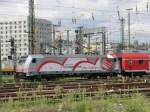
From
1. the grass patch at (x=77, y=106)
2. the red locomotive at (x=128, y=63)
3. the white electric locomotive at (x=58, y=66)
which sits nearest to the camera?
the grass patch at (x=77, y=106)

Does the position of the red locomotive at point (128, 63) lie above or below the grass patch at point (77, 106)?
below

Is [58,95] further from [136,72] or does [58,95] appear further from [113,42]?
[113,42]

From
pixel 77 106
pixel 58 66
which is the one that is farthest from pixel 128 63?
pixel 77 106

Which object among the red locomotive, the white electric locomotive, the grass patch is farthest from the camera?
Answer: the red locomotive

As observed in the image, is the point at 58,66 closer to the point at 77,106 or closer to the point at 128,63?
the point at 128,63

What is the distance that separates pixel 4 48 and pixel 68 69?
268 ft

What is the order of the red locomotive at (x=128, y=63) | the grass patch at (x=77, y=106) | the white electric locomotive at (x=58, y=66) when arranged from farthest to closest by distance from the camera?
1. the red locomotive at (x=128, y=63)
2. the white electric locomotive at (x=58, y=66)
3. the grass patch at (x=77, y=106)

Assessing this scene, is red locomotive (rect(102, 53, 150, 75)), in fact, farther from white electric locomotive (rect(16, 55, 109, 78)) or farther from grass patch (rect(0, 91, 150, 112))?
grass patch (rect(0, 91, 150, 112))

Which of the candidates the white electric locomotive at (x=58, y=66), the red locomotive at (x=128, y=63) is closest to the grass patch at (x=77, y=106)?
the white electric locomotive at (x=58, y=66)

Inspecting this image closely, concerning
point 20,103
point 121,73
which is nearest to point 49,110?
point 20,103

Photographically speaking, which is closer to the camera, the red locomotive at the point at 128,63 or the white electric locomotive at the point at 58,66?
the white electric locomotive at the point at 58,66

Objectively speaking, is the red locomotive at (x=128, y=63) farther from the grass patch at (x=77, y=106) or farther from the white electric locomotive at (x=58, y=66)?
the grass patch at (x=77, y=106)

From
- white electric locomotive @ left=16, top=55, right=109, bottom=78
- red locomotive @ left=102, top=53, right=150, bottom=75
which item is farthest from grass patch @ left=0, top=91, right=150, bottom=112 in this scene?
red locomotive @ left=102, top=53, right=150, bottom=75

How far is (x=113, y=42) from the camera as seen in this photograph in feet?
355
